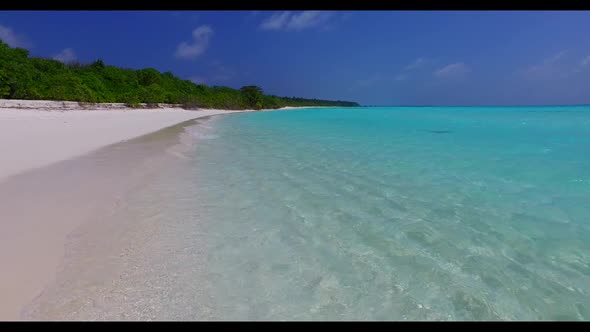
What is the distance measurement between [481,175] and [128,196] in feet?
22.6

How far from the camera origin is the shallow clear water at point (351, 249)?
217 cm

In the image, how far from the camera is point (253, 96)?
85.6 m

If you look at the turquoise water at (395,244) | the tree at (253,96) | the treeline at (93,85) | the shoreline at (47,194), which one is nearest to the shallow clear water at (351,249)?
the turquoise water at (395,244)

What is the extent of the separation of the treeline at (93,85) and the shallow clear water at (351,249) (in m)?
31.7

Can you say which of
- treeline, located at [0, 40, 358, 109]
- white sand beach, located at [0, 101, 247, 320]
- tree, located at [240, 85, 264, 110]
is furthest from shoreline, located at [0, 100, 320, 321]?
tree, located at [240, 85, 264, 110]

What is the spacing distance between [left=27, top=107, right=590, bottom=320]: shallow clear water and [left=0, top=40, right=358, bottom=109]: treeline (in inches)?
1246

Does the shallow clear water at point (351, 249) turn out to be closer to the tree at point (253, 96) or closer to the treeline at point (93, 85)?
the treeline at point (93, 85)

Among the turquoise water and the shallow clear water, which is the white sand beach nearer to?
the shallow clear water

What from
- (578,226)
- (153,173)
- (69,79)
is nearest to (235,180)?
(153,173)

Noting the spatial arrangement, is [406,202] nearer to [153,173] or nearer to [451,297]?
[451,297]

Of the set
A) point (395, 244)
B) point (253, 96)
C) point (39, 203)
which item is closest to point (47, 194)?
A: point (39, 203)

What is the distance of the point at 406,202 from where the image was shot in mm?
4527

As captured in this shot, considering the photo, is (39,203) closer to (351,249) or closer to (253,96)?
(351,249)
